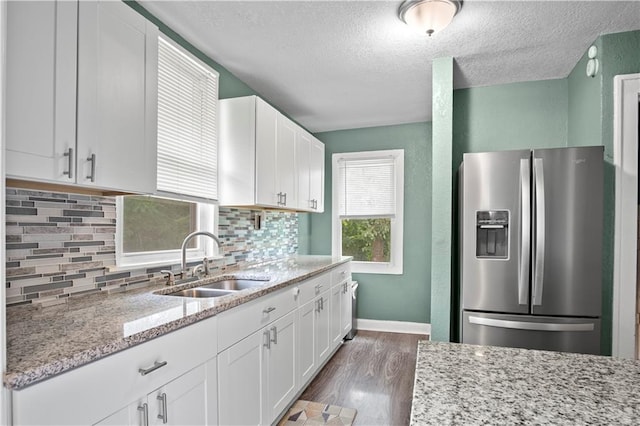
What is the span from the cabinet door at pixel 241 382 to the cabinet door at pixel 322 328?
38.4 inches

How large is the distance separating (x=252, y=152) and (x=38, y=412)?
203 centimetres

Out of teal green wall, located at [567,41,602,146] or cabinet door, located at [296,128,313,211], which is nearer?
teal green wall, located at [567,41,602,146]

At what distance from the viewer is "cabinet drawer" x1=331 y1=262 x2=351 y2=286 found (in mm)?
3365

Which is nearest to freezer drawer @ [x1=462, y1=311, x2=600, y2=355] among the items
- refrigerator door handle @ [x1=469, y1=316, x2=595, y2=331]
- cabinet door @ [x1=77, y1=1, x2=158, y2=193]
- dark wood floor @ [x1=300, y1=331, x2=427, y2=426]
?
refrigerator door handle @ [x1=469, y1=316, x2=595, y2=331]

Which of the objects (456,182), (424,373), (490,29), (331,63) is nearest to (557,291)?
(456,182)

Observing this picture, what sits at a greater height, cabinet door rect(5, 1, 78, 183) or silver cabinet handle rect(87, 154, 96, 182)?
cabinet door rect(5, 1, 78, 183)

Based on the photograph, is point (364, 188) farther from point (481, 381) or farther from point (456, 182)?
point (481, 381)

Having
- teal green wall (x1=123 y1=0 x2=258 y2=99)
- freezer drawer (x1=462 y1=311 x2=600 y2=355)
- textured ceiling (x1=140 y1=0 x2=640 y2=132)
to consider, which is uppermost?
textured ceiling (x1=140 y1=0 x2=640 y2=132)

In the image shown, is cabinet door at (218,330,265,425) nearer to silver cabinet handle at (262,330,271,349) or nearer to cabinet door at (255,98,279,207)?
silver cabinet handle at (262,330,271,349)

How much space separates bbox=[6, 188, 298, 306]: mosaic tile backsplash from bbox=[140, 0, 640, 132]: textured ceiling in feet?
4.02

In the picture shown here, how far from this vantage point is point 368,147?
4.54m

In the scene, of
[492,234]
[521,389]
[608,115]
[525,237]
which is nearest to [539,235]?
[525,237]

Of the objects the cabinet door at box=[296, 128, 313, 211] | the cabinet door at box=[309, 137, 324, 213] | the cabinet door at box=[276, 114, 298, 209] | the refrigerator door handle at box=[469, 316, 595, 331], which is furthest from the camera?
the cabinet door at box=[309, 137, 324, 213]

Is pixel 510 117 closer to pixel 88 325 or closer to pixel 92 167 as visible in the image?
pixel 92 167
